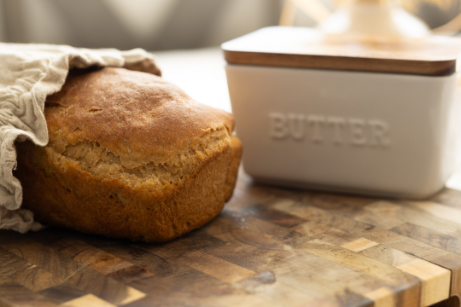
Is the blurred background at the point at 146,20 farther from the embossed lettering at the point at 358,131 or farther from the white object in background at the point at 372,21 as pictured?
the embossed lettering at the point at 358,131

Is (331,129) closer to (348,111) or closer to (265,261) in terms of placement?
(348,111)

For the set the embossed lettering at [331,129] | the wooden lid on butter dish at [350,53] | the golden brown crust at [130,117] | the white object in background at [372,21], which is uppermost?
the white object in background at [372,21]

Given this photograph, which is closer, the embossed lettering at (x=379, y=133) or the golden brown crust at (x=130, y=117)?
the golden brown crust at (x=130, y=117)

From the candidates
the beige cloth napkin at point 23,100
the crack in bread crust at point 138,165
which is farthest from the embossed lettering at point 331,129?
the beige cloth napkin at point 23,100

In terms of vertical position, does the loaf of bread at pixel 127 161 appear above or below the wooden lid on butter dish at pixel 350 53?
below

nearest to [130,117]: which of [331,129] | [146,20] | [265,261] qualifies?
[265,261]

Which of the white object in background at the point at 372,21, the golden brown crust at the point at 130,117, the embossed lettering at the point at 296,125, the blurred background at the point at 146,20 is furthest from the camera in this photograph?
the blurred background at the point at 146,20

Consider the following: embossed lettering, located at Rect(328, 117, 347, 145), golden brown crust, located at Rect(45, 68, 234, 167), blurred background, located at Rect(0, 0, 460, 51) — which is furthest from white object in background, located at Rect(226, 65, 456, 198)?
blurred background, located at Rect(0, 0, 460, 51)
